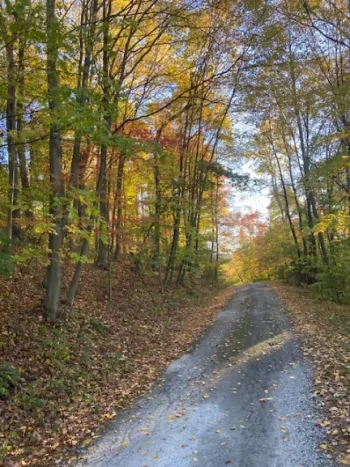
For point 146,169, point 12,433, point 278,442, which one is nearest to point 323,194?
point 146,169

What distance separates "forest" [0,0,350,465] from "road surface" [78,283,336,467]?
0.80 meters

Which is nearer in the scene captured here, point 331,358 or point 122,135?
point 122,135

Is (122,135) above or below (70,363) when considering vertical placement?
above

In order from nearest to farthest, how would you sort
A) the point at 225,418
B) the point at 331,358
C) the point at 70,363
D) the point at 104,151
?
the point at 225,418 < the point at 70,363 < the point at 331,358 < the point at 104,151

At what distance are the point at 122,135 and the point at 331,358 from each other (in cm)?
569

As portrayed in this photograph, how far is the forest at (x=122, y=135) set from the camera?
5.05 metres

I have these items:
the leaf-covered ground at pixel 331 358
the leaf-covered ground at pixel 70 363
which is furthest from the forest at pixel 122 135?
the leaf-covered ground at pixel 331 358

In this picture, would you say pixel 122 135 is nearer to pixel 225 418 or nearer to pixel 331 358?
pixel 225 418

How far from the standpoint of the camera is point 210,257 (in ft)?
89.8

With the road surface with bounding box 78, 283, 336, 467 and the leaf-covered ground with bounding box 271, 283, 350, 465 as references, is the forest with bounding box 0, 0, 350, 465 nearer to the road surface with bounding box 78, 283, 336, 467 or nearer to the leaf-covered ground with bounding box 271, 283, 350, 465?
the road surface with bounding box 78, 283, 336, 467

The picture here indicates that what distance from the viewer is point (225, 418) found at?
4.61 metres

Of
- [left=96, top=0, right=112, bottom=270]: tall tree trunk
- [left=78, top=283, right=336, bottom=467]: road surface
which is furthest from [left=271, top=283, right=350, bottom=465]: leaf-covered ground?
[left=96, top=0, right=112, bottom=270]: tall tree trunk

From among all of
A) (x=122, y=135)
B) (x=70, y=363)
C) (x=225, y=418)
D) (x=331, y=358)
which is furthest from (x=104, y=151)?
(x=331, y=358)

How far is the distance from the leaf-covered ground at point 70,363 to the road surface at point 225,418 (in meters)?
0.48
